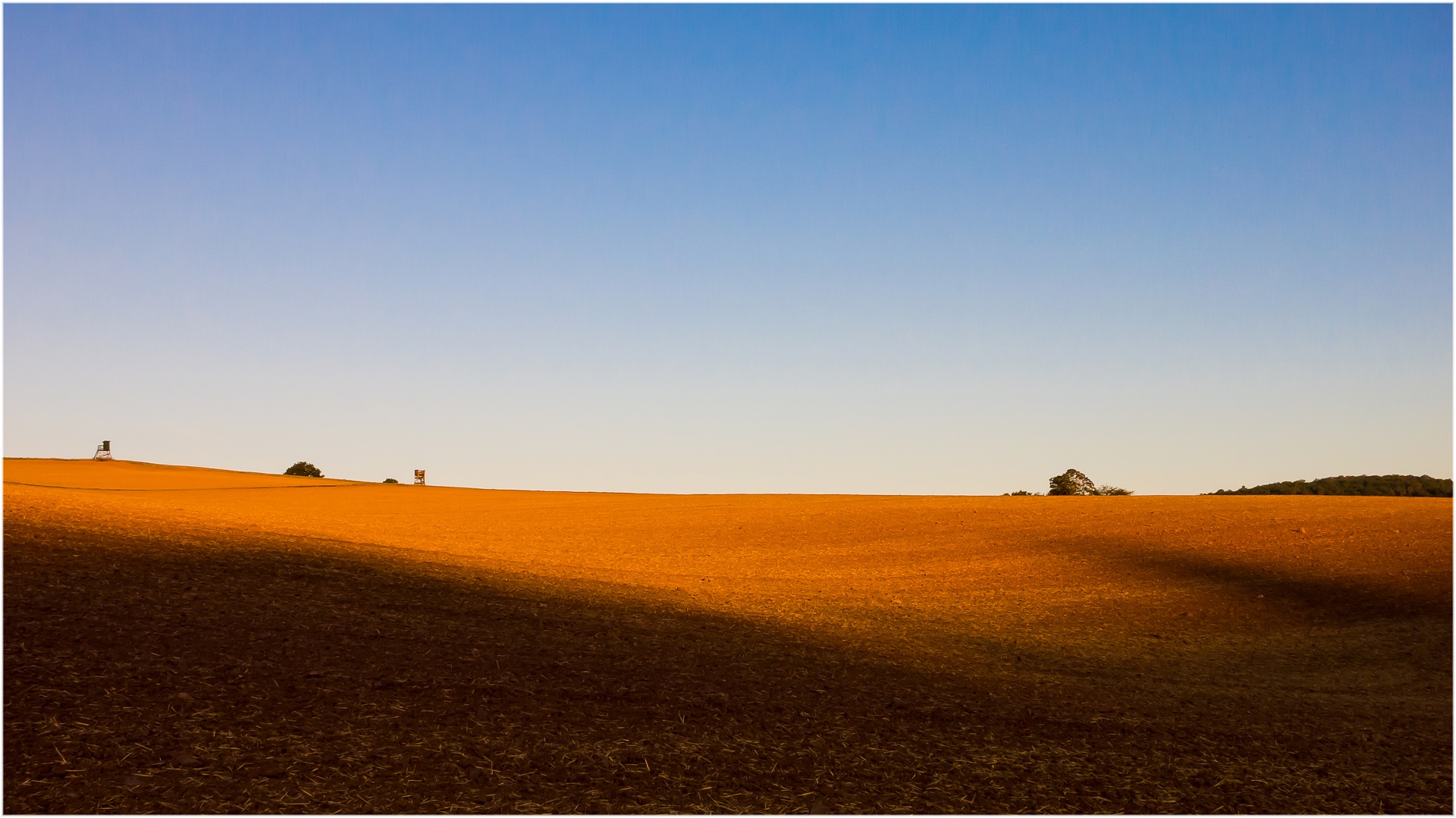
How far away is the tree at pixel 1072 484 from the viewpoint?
63812 mm

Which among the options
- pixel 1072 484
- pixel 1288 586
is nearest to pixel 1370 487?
pixel 1072 484

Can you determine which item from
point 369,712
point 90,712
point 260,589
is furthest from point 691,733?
point 260,589

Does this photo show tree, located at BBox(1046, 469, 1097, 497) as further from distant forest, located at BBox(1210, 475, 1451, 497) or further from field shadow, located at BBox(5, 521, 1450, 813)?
field shadow, located at BBox(5, 521, 1450, 813)

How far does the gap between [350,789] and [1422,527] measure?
2998 cm

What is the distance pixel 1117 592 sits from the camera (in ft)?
73.7

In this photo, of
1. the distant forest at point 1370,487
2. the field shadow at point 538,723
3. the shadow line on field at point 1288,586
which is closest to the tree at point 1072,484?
the distant forest at point 1370,487

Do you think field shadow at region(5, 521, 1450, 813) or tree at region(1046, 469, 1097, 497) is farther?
tree at region(1046, 469, 1097, 497)

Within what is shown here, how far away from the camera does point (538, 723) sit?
9.59 m

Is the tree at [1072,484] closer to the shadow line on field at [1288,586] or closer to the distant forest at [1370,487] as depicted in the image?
the distant forest at [1370,487]

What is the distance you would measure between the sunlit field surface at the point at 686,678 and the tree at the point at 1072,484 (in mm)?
38460

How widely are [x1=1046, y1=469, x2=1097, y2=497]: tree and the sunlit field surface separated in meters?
38.5

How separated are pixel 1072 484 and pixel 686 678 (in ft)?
187

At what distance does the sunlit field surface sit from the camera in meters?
8.27

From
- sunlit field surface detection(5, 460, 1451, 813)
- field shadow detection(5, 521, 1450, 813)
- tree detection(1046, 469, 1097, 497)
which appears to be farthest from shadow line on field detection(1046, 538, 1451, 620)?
tree detection(1046, 469, 1097, 497)
